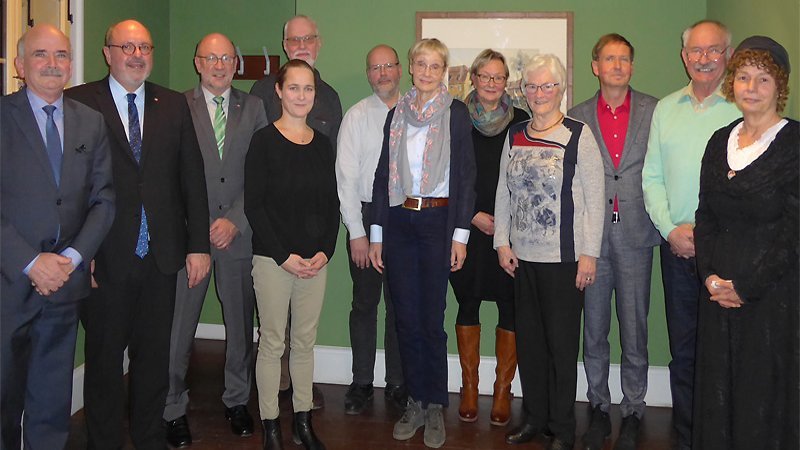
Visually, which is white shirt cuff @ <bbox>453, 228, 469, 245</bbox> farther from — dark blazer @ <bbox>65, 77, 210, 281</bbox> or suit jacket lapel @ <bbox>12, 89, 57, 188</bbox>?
suit jacket lapel @ <bbox>12, 89, 57, 188</bbox>

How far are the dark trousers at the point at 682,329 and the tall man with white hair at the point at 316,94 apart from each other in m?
1.83

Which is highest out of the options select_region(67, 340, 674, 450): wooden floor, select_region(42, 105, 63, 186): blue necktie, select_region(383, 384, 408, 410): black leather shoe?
select_region(42, 105, 63, 186): blue necktie

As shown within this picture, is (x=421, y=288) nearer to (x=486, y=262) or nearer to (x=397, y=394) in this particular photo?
(x=486, y=262)

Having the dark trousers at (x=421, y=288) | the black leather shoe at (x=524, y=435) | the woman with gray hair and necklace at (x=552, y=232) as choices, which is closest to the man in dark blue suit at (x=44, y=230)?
the dark trousers at (x=421, y=288)

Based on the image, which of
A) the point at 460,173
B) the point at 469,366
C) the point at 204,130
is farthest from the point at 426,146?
the point at 469,366

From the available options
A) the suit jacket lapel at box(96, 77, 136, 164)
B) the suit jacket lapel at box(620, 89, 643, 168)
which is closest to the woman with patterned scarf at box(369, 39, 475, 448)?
the suit jacket lapel at box(620, 89, 643, 168)

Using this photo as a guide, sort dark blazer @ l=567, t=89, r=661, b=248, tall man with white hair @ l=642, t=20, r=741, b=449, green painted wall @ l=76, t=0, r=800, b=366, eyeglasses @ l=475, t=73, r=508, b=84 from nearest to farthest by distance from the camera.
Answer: tall man with white hair @ l=642, t=20, r=741, b=449 → dark blazer @ l=567, t=89, r=661, b=248 → eyeglasses @ l=475, t=73, r=508, b=84 → green painted wall @ l=76, t=0, r=800, b=366

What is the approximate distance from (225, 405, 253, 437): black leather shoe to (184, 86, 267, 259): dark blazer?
79 cm

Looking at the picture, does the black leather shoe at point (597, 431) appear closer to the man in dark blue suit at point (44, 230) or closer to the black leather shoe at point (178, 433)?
the black leather shoe at point (178, 433)

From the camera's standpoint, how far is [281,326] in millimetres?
3213

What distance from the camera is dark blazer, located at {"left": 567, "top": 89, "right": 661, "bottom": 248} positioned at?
11.1ft

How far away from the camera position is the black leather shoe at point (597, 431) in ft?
11.2

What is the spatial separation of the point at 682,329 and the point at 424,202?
131cm

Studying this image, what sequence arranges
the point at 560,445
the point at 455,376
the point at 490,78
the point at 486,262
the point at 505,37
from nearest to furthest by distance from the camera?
the point at 560,445 → the point at 490,78 → the point at 486,262 → the point at 505,37 → the point at 455,376
